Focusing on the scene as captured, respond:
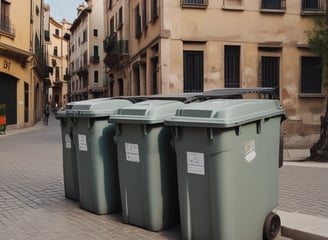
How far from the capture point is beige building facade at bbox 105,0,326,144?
1629 cm

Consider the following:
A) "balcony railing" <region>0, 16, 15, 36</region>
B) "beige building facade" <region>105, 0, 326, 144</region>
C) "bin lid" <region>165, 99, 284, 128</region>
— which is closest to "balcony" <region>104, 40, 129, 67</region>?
"beige building facade" <region>105, 0, 326, 144</region>

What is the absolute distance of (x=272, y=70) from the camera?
58.4 feet

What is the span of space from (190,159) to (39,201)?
3.52 meters

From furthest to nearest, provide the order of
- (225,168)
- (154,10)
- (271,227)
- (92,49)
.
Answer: (92,49)
(154,10)
(271,227)
(225,168)

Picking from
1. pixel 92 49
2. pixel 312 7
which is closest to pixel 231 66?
pixel 312 7

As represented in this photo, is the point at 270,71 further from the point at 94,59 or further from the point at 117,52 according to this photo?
the point at 94,59

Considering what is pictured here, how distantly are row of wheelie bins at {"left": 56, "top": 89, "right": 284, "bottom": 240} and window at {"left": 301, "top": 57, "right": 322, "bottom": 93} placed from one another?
12958mm

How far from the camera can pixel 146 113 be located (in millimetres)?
5184

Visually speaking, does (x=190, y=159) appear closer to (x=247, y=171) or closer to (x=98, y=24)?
(x=247, y=171)

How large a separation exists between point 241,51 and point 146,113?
12537 mm

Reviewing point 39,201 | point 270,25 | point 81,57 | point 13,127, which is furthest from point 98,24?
point 39,201

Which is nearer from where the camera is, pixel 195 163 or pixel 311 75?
pixel 195 163

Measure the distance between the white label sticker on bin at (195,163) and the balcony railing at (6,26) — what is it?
22.6 metres

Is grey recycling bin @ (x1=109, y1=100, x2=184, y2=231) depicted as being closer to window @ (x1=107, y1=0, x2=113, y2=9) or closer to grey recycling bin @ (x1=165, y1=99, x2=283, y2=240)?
grey recycling bin @ (x1=165, y1=99, x2=283, y2=240)
